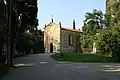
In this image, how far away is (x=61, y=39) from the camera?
113 metres

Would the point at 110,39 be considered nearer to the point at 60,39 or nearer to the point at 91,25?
the point at 91,25

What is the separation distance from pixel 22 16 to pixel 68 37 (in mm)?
70719

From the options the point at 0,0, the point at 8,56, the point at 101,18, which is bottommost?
the point at 8,56

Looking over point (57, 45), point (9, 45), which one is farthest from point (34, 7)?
point (57, 45)

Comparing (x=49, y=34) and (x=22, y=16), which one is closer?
(x=22, y=16)

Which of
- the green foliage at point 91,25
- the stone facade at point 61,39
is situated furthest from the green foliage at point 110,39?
the stone facade at point 61,39

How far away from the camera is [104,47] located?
217 ft

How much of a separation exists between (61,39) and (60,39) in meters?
0.66

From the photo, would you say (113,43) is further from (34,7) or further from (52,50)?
(52,50)

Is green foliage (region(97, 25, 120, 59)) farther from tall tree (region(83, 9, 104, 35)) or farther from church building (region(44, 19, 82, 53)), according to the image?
church building (region(44, 19, 82, 53))

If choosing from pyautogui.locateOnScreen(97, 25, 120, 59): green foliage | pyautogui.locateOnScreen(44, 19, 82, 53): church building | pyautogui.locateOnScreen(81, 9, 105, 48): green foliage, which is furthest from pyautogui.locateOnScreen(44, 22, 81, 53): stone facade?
pyautogui.locateOnScreen(97, 25, 120, 59): green foliage

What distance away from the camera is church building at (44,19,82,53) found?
112 m

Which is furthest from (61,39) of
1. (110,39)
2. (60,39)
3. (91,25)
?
(110,39)

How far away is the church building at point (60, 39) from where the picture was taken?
112188 mm
